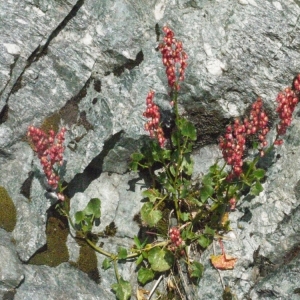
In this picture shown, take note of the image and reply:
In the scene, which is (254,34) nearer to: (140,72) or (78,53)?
(140,72)

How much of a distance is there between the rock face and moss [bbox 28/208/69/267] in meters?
0.08

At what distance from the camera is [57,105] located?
4547 mm

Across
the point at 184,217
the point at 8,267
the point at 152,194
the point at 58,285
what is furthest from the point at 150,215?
the point at 8,267

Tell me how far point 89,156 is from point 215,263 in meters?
1.33

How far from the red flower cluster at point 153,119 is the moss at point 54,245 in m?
1.01

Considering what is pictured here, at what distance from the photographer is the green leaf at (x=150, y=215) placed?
460 cm

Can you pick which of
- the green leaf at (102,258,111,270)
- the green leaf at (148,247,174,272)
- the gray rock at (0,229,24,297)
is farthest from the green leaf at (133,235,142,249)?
the gray rock at (0,229,24,297)

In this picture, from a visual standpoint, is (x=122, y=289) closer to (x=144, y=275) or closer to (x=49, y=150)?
(x=144, y=275)

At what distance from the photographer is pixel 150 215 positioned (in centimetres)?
462

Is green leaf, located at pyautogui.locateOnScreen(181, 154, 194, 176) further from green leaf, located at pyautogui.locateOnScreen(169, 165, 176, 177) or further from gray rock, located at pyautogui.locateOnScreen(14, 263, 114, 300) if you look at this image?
gray rock, located at pyautogui.locateOnScreen(14, 263, 114, 300)

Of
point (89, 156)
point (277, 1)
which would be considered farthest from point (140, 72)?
point (277, 1)

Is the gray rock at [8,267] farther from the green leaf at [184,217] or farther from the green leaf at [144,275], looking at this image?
the green leaf at [184,217]

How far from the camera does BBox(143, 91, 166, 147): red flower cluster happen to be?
13.4 feet

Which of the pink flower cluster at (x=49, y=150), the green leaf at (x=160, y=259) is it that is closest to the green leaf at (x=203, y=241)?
the green leaf at (x=160, y=259)
